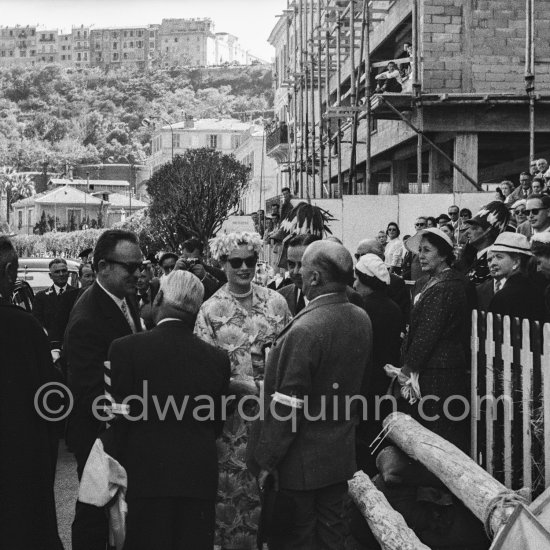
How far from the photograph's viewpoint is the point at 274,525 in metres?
5.08

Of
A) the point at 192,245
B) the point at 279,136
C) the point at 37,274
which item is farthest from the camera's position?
the point at 279,136

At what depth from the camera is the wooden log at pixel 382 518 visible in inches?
242

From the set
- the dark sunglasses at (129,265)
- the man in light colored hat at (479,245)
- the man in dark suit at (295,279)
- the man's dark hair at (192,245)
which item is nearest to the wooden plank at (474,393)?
the man in dark suit at (295,279)

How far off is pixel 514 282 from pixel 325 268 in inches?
115

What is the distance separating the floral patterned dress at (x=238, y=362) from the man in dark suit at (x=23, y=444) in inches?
50.7

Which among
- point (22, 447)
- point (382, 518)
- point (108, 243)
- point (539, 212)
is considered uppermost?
point (539, 212)

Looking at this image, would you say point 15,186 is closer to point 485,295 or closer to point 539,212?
point 539,212

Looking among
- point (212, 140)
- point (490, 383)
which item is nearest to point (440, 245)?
point (490, 383)

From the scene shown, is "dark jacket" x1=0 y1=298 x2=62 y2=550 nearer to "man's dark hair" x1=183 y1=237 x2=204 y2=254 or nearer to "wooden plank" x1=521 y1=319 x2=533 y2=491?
"wooden plank" x1=521 y1=319 x2=533 y2=491

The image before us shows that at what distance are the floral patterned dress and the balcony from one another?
45.8 meters

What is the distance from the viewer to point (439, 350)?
7.12 meters

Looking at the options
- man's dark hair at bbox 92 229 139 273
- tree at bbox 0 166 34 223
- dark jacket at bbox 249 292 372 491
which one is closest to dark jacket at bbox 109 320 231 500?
dark jacket at bbox 249 292 372 491

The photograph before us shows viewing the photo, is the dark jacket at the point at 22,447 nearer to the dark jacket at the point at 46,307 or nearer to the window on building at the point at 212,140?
the dark jacket at the point at 46,307

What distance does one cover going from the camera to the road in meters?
7.01
